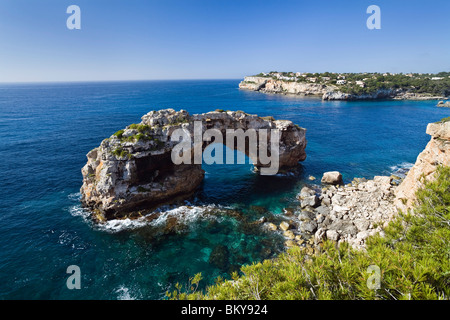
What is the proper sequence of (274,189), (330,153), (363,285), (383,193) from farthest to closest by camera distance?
(330,153) → (274,189) → (383,193) → (363,285)

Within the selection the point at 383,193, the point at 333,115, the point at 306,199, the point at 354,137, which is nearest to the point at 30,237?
the point at 306,199

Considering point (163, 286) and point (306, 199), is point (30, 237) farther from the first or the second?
point (306, 199)

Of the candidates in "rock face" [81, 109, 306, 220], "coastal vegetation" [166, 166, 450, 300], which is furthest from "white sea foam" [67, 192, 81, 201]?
"coastal vegetation" [166, 166, 450, 300]

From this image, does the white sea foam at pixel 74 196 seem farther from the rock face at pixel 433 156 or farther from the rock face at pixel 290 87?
the rock face at pixel 290 87

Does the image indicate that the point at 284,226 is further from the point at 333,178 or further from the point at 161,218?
the point at 161,218

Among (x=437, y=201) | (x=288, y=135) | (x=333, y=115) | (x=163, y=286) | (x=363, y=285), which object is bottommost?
(x=163, y=286)

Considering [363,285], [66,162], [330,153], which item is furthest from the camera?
[330,153]

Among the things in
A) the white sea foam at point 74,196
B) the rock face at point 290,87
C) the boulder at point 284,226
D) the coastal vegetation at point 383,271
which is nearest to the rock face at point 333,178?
the boulder at point 284,226

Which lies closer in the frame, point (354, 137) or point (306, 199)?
point (306, 199)
